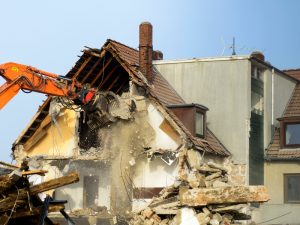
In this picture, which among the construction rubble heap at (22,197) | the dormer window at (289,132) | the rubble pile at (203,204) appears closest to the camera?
the construction rubble heap at (22,197)

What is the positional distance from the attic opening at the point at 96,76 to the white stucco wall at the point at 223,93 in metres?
4.06

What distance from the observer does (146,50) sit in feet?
106

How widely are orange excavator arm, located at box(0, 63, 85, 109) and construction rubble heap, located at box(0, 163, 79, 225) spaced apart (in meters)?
12.2

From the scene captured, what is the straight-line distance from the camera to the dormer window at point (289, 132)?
35094mm

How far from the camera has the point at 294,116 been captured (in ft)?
117

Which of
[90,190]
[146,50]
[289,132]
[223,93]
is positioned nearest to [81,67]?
[146,50]

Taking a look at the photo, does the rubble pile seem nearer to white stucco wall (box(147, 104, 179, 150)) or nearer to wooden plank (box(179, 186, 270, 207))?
wooden plank (box(179, 186, 270, 207))

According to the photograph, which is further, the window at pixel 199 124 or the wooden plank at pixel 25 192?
the window at pixel 199 124

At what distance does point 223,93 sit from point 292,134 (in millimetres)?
4491

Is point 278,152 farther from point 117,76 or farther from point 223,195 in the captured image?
point 223,195

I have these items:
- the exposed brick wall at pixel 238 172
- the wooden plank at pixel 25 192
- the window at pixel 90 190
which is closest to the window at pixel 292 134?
the exposed brick wall at pixel 238 172

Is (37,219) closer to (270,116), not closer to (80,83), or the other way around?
(80,83)

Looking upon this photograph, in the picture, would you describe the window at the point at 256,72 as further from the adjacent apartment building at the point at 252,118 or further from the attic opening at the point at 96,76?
the attic opening at the point at 96,76

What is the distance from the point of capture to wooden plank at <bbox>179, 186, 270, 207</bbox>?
2061 cm
